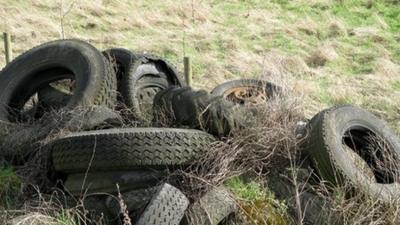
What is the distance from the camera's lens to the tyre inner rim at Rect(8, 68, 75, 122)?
8180mm

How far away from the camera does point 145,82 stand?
27.3ft

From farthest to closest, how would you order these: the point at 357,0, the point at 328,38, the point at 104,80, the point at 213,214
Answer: the point at 357,0 → the point at 328,38 → the point at 104,80 → the point at 213,214

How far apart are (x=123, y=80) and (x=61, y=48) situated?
0.92 m

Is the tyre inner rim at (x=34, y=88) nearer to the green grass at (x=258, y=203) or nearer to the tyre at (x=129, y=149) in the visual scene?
the tyre at (x=129, y=149)

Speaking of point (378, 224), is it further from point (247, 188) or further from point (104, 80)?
point (104, 80)

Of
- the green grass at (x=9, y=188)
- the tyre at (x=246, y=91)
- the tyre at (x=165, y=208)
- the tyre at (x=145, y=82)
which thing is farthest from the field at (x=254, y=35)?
the tyre at (x=165, y=208)

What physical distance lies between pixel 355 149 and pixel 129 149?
2.59 meters

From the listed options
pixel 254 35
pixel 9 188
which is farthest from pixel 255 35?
pixel 9 188

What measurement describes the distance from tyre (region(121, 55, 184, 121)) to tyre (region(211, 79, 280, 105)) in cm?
67

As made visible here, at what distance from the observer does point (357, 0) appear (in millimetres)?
22328

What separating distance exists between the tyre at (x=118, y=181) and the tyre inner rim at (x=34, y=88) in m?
2.33

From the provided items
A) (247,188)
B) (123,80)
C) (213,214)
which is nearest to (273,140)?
(247,188)

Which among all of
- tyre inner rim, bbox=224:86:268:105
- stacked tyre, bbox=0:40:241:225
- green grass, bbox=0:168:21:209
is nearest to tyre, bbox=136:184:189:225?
stacked tyre, bbox=0:40:241:225

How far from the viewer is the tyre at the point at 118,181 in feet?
19.4
